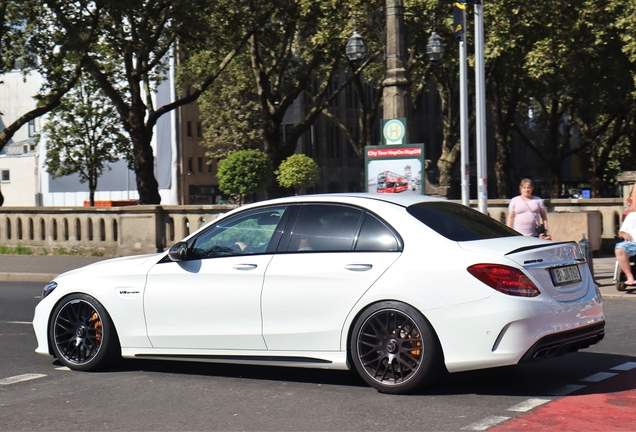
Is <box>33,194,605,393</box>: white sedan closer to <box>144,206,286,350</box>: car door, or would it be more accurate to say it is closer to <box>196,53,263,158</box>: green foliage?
<box>144,206,286,350</box>: car door

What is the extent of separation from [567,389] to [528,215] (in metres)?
7.29

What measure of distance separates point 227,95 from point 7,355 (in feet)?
161

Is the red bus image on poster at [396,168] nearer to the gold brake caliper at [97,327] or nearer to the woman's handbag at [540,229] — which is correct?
the woman's handbag at [540,229]

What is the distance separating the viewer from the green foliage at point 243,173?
159 ft

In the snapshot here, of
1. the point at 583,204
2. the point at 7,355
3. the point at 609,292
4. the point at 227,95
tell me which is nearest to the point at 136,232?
the point at 583,204

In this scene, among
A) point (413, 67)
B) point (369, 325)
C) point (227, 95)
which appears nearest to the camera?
point (369, 325)

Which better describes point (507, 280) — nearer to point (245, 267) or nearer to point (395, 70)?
point (245, 267)

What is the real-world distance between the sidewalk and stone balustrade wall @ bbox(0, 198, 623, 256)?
65 centimetres

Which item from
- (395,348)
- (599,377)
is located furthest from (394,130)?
(395,348)

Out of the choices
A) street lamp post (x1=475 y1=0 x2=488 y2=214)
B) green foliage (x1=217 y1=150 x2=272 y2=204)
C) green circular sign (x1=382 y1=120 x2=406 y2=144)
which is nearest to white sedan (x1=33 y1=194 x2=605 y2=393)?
green circular sign (x1=382 y1=120 x2=406 y2=144)

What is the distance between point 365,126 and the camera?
42.0m

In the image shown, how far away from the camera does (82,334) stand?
8.35 meters

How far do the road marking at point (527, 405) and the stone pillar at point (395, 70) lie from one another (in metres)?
9.70

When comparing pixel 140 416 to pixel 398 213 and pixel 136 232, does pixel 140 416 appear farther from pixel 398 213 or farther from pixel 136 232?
pixel 136 232
